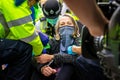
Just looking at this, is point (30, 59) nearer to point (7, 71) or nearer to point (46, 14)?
point (7, 71)

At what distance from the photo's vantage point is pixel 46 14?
4.22 meters

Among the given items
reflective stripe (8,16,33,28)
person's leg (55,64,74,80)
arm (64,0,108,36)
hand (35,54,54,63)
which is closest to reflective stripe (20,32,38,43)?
reflective stripe (8,16,33,28)

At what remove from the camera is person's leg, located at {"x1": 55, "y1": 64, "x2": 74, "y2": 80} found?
3.31m

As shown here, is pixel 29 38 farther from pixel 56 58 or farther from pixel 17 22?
pixel 56 58

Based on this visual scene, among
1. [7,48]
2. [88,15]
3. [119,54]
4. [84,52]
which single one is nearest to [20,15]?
[7,48]

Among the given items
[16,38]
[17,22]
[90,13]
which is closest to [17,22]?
[17,22]

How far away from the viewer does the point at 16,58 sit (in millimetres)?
3281

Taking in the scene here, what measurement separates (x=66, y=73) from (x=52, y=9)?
1062 millimetres

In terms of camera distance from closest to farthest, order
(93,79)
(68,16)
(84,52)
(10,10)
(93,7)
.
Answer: (93,7) → (84,52) → (93,79) → (10,10) → (68,16)

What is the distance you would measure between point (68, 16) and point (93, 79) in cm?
134

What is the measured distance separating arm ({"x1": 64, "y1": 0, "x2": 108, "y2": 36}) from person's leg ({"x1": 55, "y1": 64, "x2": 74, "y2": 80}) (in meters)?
1.95

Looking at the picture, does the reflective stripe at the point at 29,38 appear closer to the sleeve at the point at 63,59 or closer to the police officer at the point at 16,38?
the police officer at the point at 16,38

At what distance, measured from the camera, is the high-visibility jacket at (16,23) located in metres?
3.18

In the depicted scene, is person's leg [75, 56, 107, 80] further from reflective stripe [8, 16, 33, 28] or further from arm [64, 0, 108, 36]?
arm [64, 0, 108, 36]
